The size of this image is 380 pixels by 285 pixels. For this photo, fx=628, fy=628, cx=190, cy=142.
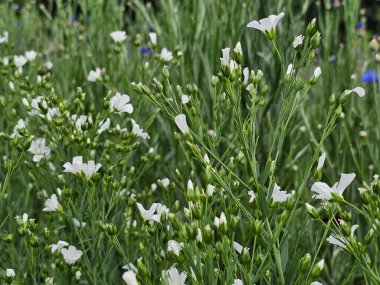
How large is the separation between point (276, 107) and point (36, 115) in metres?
1.10

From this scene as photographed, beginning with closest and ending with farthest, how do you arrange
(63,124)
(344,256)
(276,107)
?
1. (63,124)
2. (344,256)
3. (276,107)

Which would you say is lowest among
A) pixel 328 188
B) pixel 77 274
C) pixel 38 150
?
pixel 77 274

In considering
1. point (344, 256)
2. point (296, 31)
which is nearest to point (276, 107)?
point (296, 31)

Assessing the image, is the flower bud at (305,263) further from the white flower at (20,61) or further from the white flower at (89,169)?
the white flower at (20,61)

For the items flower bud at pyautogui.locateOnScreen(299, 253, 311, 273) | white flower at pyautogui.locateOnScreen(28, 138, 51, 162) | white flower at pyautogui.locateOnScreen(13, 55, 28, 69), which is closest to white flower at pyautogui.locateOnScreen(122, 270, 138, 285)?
flower bud at pyautogui.locateOnScreen(299, 253, 311, 273)

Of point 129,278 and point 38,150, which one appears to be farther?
point 38,150

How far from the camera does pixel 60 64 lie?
3.71m

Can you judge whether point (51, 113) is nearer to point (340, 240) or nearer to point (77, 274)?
point (77, 274)

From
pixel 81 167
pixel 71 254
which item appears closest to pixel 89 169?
pixel 81 167

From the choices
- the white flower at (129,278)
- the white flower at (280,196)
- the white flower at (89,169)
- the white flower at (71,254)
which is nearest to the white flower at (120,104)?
the white flower at (89,169)

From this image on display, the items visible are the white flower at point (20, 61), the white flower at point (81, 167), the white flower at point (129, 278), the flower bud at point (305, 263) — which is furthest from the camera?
the white flower at point (20, 61)

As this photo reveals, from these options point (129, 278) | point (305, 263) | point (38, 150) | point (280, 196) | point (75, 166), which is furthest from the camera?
point (38, 150)

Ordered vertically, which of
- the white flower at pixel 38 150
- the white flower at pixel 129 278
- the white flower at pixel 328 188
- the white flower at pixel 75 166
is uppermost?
the white flower at pixel 129 278

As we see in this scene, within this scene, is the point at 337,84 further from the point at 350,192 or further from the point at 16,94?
the point at 16,94
